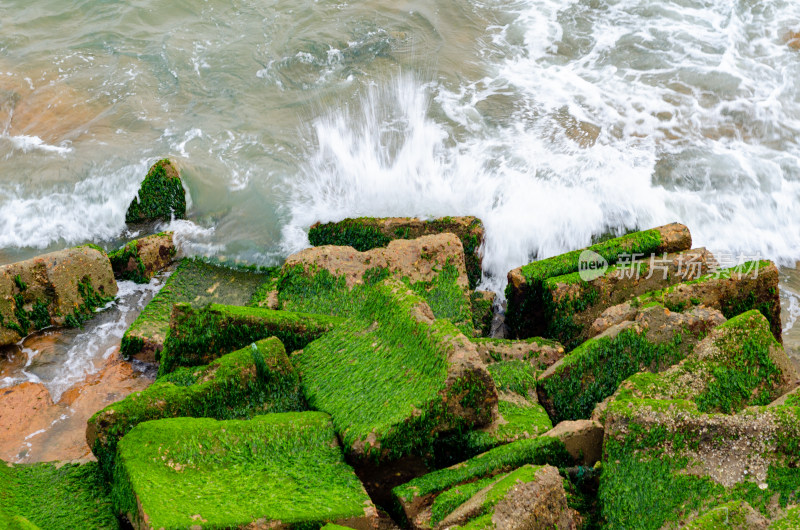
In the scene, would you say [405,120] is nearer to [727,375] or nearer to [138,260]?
[138,260]

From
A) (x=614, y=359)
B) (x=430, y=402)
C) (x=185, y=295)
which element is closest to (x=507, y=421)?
(x=430, y=402)

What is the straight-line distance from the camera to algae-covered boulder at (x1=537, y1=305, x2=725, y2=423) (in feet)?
13.6

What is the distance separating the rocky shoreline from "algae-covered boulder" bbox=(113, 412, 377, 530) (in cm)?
1

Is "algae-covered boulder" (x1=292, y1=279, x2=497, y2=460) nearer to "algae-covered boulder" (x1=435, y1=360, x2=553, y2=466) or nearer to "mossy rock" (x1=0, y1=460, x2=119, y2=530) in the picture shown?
"algae-covered boulder" (x1=435, y1=360, x2=553, y2=466)

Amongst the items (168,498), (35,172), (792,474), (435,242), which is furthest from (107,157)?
(792,474)

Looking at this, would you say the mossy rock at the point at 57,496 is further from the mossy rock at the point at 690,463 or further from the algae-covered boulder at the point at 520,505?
the mossy rock at the point at 690,463

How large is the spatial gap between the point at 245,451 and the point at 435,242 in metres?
2.40

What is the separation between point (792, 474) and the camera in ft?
10.2

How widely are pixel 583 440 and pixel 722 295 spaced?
1871 mm

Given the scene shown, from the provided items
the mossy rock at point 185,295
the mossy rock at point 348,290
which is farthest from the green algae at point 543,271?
the mossy rock at point 185,295

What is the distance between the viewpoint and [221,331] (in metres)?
4.38

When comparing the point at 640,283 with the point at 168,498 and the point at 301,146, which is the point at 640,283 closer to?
the point at 168,498

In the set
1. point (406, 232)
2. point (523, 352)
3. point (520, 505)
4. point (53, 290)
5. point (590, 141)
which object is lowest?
point (523, 352)

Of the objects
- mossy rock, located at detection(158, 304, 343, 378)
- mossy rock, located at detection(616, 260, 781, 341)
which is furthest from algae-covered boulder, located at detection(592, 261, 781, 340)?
mossy rock, located at detection(158, 304, 343, 378)
